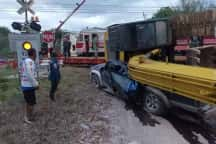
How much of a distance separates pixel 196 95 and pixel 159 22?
5.26m

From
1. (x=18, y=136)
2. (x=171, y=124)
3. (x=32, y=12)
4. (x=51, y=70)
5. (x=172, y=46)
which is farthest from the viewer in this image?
(x=172, y=46)

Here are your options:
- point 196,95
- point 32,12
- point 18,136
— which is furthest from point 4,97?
point 196,95

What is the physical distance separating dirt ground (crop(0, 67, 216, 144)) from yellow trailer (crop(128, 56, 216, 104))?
0.78 metres

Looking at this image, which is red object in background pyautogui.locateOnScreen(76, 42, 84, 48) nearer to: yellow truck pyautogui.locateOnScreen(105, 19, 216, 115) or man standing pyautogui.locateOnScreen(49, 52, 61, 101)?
yellow truck pyautogui.locateOnScreen(105, 19, 216, 115)

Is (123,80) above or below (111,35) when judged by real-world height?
below

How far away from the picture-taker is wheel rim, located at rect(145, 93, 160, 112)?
8758 millimetres

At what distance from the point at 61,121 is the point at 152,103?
239cm

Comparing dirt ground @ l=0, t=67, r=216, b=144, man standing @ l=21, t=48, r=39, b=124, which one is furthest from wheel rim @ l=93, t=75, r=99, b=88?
man standing @ l=21, t=48, r=39, b=124

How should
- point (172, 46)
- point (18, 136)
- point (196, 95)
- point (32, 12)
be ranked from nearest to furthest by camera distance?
point (18, 136), point (196, 95), point (32, 12), point (172, 46)

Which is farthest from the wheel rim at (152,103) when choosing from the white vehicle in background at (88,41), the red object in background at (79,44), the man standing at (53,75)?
the red object in background at (79,44)

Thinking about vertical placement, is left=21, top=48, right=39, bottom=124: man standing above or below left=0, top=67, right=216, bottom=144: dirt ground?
above

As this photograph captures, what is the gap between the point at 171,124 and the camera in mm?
8227

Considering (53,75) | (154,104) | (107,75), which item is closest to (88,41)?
(107,75)

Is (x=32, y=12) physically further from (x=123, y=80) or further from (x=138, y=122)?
(x=138, y=122)
